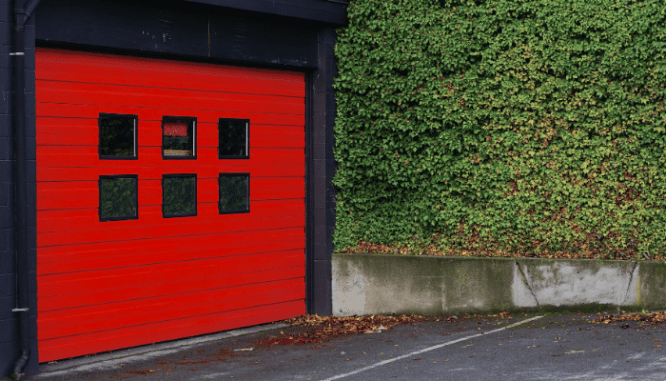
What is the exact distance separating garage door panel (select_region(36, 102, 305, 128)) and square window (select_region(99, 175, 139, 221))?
0.71 meters

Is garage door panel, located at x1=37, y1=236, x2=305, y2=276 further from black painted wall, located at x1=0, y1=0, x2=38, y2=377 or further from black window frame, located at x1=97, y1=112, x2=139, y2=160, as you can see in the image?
black window frame, located at x1=97, y1=112, x2=139, y2=160

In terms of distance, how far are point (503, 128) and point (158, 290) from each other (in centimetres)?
475

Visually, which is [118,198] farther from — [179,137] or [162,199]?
[179,137]

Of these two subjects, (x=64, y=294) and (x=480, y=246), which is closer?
(x=64, y=294)

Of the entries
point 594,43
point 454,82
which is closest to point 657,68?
point 594,43

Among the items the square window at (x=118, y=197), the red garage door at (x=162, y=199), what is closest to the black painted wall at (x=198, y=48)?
the red garage door at (x=162, y=199)

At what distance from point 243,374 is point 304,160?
3.70m

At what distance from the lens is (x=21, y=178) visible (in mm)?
7055

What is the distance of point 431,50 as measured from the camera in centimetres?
966

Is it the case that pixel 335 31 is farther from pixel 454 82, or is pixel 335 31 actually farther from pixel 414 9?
pixel 454 82

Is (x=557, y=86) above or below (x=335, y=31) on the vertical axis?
below

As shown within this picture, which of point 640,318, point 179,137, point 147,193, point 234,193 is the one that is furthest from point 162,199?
point 640,318

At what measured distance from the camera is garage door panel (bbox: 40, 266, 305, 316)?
762cm

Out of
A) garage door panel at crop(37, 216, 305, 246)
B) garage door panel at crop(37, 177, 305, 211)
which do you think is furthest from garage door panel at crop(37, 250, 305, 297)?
garage door panel at crop(37, 177, 305, 211)
